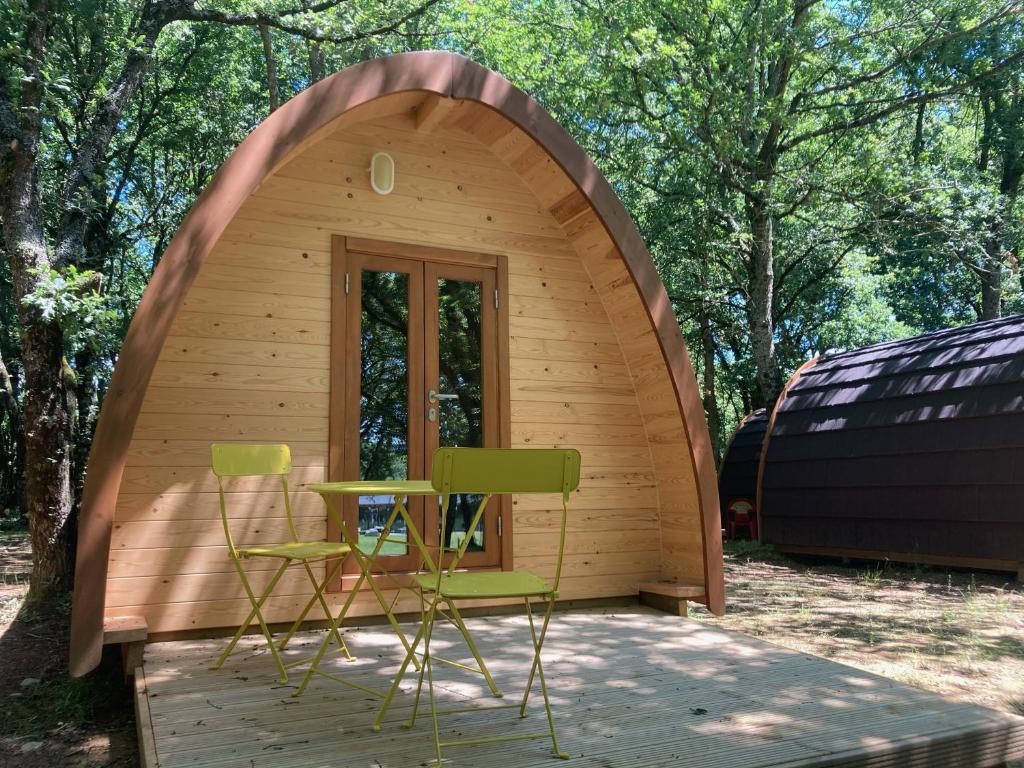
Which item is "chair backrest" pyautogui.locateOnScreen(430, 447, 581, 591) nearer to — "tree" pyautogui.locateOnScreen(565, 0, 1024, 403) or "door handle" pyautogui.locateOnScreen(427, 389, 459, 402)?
"door handle" pyautogui.locateOnScreen(427, 389, 459, 402)

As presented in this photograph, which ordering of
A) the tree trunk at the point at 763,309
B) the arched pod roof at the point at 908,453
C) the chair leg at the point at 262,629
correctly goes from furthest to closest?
the tree trunk at the point at 763,309 → the arched pod roof at the point at 908,453 → the chair leg at the point at 262,629

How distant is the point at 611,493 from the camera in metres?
5.22

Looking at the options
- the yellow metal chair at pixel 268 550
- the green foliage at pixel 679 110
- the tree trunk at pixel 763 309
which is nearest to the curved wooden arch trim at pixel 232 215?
the yellow metal chair at pixel 268 550

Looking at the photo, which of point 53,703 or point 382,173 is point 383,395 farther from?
point 53,703

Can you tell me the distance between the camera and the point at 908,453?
23.5 feet

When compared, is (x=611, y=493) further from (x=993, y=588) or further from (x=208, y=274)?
(x=993, y=588)

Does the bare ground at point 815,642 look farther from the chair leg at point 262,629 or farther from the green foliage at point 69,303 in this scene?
the green foliage at point 69,303

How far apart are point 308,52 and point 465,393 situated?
423 inches

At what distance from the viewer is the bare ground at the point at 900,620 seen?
12.9 ft

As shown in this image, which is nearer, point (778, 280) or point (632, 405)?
point (632, 405)

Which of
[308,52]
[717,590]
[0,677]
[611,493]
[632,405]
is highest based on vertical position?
[308,52]

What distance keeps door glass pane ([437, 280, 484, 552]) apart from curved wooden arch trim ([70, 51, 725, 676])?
1012 millimetres

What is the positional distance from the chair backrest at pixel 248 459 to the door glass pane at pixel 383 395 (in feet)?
2.36

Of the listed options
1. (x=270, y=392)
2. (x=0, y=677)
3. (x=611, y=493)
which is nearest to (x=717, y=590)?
(x=611, y=493)
